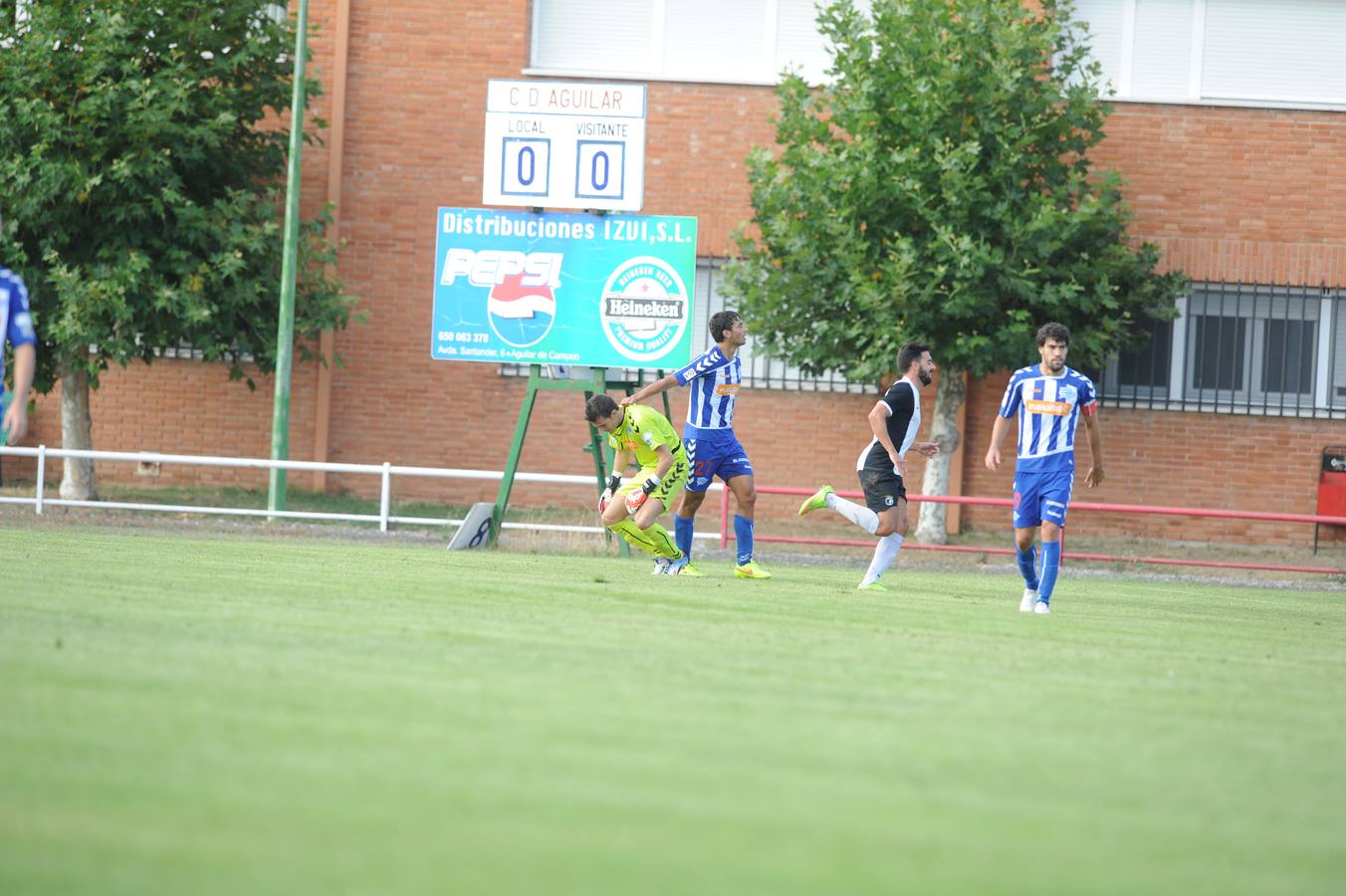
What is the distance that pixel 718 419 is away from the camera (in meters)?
13.9

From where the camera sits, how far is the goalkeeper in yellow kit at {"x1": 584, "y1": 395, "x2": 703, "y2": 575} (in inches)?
532

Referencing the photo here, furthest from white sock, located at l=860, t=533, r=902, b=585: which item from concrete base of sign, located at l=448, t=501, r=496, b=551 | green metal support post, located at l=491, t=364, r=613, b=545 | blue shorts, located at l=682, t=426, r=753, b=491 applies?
concrete base of sign, located at l=448, t=501, r=496, b=551

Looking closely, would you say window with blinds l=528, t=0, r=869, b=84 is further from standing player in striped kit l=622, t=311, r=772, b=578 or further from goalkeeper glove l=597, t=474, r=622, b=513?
goalkeeper glove l=597, t=474, r=622, b=513

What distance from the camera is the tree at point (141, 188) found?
20.4 meters

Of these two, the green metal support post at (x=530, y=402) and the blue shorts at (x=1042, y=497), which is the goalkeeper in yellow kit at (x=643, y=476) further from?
the green metal support post at (x=530, y=402)

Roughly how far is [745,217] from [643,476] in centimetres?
1071

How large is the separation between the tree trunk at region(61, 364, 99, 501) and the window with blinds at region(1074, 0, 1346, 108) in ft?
47.6

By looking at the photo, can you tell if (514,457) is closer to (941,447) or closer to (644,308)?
(644,308)

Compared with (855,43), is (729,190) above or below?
below

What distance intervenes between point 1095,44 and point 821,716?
19.4 meters

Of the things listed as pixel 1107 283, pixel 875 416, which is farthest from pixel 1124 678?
pixel 1107 283

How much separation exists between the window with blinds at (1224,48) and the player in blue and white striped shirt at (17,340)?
17.8 meters

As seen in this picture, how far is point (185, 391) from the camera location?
24406 mm

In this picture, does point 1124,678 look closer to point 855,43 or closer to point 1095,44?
point 855,43
